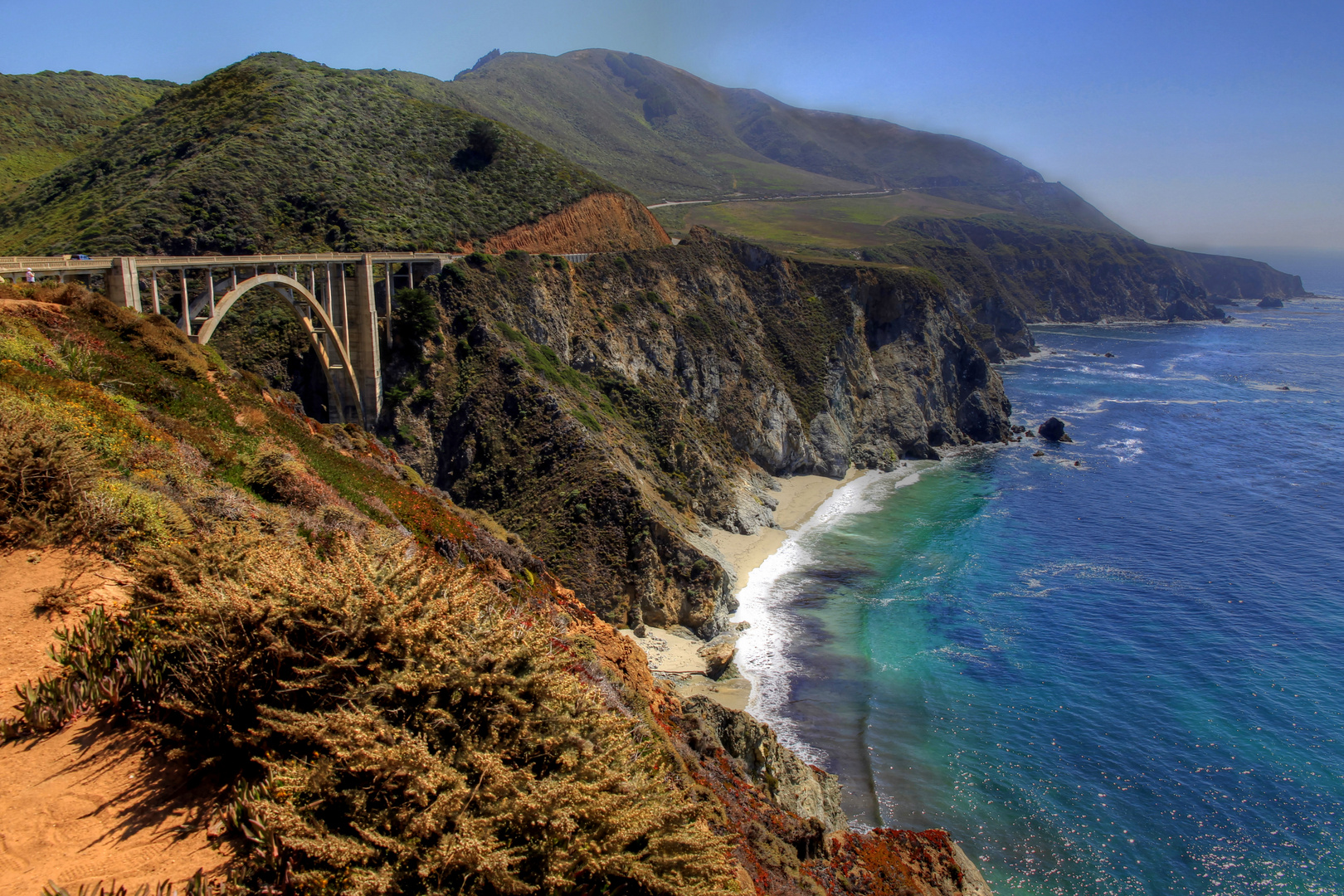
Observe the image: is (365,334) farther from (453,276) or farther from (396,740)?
(396,740)

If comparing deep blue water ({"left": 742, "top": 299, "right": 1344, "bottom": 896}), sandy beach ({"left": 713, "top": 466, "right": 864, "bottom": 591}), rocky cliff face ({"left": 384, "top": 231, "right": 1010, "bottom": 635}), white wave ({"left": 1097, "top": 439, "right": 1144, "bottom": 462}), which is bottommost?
deep blue water ({"left": 742, "top": 299, "right": 1344, "bottom": 896})

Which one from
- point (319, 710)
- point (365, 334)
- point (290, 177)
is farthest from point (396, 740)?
point (290, 177)

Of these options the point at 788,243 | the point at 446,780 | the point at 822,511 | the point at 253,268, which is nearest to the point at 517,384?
the point at 253,268

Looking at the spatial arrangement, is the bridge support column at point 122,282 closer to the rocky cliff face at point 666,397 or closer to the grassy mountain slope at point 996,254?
the rocky cliff face at point 666,397

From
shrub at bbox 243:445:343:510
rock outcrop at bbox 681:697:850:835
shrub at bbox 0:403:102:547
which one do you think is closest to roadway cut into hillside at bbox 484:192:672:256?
shrub at bbox 243:445:343:510

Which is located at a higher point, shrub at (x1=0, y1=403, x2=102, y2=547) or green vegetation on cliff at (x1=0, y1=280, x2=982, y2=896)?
shrub at (x1=0, y1=403, x2=102, y2=547)

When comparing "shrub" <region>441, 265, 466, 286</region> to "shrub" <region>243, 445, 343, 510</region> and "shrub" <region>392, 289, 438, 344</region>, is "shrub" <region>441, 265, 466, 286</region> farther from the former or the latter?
"shrub" <region>243, 445, 343, 510</region>
